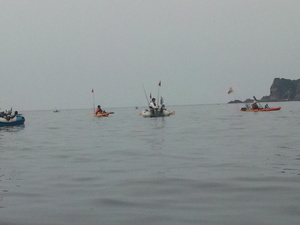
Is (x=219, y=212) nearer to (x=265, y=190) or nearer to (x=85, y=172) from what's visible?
(x=265, y=190)

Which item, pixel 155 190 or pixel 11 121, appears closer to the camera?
pixel 155 190

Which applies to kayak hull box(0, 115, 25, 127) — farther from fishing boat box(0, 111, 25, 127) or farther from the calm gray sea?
the calm gray sea

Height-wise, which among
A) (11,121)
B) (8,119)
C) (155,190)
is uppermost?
(8,119)

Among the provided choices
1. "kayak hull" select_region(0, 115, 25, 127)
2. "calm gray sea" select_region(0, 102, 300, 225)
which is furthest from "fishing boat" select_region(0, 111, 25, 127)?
"calm gray sea" select_region(0, 102, 300, 225)

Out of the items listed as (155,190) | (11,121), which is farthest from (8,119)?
(155,190)

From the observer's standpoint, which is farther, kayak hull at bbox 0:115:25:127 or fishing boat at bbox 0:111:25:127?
fishing boat at bbox 0:111:25:127

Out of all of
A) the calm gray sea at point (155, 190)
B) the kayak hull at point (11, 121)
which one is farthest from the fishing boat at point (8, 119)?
the calm gray sea at point (155, 190)

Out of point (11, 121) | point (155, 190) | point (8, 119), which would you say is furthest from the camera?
point (11, 121)

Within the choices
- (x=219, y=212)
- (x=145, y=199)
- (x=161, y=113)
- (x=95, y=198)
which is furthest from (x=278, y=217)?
(x=161, y=113)

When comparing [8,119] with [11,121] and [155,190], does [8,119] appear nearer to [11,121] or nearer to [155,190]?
[11,121]

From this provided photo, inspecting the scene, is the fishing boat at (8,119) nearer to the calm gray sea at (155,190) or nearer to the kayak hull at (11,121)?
the kayak hull at (11,121)

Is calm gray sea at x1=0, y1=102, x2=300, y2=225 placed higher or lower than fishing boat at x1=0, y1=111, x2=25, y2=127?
lower

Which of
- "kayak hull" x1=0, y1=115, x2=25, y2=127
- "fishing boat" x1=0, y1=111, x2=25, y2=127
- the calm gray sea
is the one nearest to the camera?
the calm gray sea

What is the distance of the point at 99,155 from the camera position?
16438 millimetres
